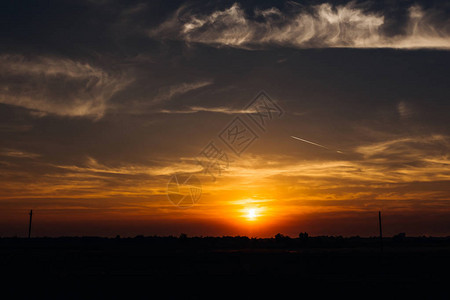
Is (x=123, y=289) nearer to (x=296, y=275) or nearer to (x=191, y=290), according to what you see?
(x=191, y=290)

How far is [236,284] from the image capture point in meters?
24.3

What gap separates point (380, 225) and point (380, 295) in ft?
174

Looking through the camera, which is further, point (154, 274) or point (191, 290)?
Result: point (154, 274)

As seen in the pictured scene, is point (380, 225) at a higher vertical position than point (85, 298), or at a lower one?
higher

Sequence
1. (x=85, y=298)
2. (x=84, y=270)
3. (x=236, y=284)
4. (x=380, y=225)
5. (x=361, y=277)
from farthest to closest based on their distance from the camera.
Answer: (x=380, y=225) < (x=84, y=270) < (x=361, y=277) < (x=236, y=284) < (x=85, y=298)

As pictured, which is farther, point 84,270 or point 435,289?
point 84,270

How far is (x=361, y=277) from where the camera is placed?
27781 millimetres

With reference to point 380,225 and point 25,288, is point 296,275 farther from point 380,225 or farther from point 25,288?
point 380,225

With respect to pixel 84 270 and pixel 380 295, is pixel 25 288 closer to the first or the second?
pixel 84 270

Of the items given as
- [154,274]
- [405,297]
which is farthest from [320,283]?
[154,274]

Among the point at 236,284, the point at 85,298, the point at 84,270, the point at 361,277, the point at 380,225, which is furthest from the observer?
the point at 380,225

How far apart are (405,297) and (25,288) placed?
2020cm

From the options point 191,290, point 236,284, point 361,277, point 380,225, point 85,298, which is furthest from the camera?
point 380,225

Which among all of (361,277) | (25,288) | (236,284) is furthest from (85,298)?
(361,277)
